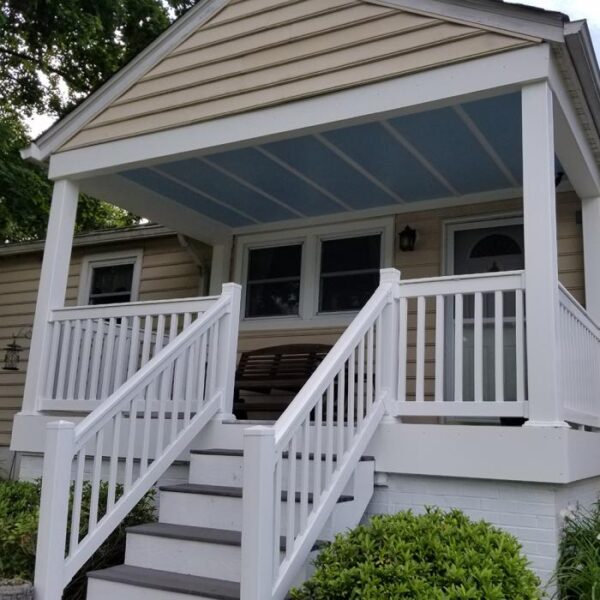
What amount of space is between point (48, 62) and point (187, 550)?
1362cm

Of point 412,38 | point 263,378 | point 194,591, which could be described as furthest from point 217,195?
point 194,591

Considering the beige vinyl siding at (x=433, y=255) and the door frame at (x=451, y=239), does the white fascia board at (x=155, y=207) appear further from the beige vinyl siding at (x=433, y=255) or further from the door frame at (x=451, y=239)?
the door frame at (x=451, y=239)

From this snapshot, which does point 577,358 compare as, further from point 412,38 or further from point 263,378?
point 263,378

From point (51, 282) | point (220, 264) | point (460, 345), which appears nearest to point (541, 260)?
point (460, 345)

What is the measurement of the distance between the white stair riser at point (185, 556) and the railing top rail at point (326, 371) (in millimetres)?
780

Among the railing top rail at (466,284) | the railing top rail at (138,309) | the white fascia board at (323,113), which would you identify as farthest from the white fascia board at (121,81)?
the railing top rail at (466,284)

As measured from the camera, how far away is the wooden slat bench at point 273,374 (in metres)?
6.30

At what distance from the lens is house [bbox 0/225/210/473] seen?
8219mm

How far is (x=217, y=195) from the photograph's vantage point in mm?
6750

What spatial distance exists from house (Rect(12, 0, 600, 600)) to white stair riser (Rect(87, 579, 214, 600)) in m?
0.02

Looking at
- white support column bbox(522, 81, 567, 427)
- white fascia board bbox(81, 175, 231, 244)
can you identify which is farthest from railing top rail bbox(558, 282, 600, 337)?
white fascia board bbox(81, 175, 231, 244)

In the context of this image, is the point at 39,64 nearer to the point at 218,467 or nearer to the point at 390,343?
the point at 218,467

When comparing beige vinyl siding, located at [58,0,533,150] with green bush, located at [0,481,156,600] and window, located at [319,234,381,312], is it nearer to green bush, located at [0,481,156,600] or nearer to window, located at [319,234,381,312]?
window, located at [319,234,381,312]

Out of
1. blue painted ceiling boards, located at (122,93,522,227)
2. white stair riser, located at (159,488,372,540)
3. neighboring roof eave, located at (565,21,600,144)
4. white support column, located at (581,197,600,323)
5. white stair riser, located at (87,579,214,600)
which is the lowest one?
white stair riser, located at (87,579,214,600)
